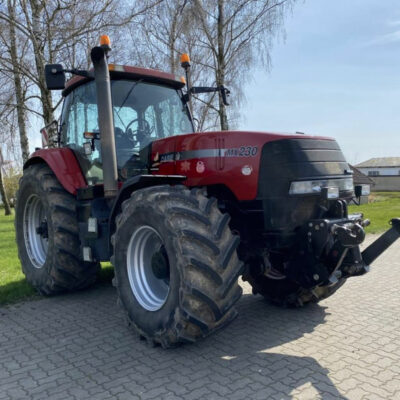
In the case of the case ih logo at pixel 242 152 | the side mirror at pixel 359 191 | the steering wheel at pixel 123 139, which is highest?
the steering wheel at pixel 123 139

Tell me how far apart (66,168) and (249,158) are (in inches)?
96.1

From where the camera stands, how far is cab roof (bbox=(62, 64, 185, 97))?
4512mm

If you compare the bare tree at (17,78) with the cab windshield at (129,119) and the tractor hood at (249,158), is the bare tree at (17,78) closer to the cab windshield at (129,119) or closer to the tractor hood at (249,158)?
the cab windshield at (129,119)

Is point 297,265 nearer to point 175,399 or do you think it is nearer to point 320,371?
point 320,371

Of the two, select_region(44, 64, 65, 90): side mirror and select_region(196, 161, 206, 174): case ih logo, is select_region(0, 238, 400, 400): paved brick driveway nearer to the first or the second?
select_region(196, 161, 206, 174): case ih logo

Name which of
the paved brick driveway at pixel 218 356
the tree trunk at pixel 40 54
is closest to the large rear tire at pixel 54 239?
the paved brick driveway at pixel 218 356

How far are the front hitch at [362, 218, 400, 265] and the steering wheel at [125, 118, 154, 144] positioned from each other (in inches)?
103

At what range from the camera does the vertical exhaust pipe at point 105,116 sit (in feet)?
13.2

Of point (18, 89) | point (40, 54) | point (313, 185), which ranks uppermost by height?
point (40, 54)

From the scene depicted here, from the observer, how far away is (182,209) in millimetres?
3191

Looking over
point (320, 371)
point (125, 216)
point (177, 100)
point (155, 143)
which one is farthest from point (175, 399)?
point (177, 100)

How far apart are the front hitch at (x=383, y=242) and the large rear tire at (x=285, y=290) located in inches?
→ 21.7

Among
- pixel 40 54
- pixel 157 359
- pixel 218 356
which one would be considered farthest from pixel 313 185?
pixel 40 54

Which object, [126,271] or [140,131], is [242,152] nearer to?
[126,271]
